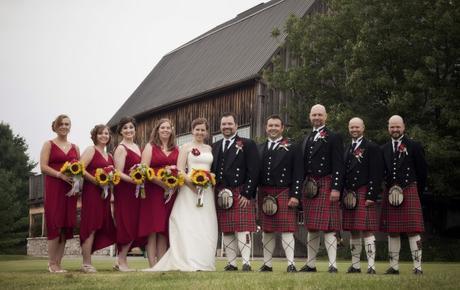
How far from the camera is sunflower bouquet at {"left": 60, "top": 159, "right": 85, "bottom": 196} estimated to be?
1020 cm

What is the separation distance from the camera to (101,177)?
34.2 feet

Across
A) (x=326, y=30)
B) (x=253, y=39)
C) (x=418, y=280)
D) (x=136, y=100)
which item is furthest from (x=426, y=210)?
(x=136, y=100)

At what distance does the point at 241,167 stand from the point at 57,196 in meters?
2.72

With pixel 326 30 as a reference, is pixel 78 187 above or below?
below

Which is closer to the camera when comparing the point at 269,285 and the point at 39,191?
the point at 269,285

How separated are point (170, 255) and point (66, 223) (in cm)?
160

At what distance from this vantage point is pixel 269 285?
7562 millimetres

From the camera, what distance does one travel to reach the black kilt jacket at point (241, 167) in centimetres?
1038

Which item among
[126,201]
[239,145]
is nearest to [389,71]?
[239,145]

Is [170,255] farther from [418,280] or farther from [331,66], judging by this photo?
[331,66]

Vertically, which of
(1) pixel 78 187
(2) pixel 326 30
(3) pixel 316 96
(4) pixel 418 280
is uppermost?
(2) pixel 326 30

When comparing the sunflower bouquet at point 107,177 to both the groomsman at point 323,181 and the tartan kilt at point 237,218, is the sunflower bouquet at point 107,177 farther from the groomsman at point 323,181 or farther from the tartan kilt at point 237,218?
the groomsman at point 323,181

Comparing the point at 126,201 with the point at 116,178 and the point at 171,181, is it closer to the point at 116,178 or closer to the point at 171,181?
the point at 116,178

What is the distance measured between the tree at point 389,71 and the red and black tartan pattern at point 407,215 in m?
10.4
